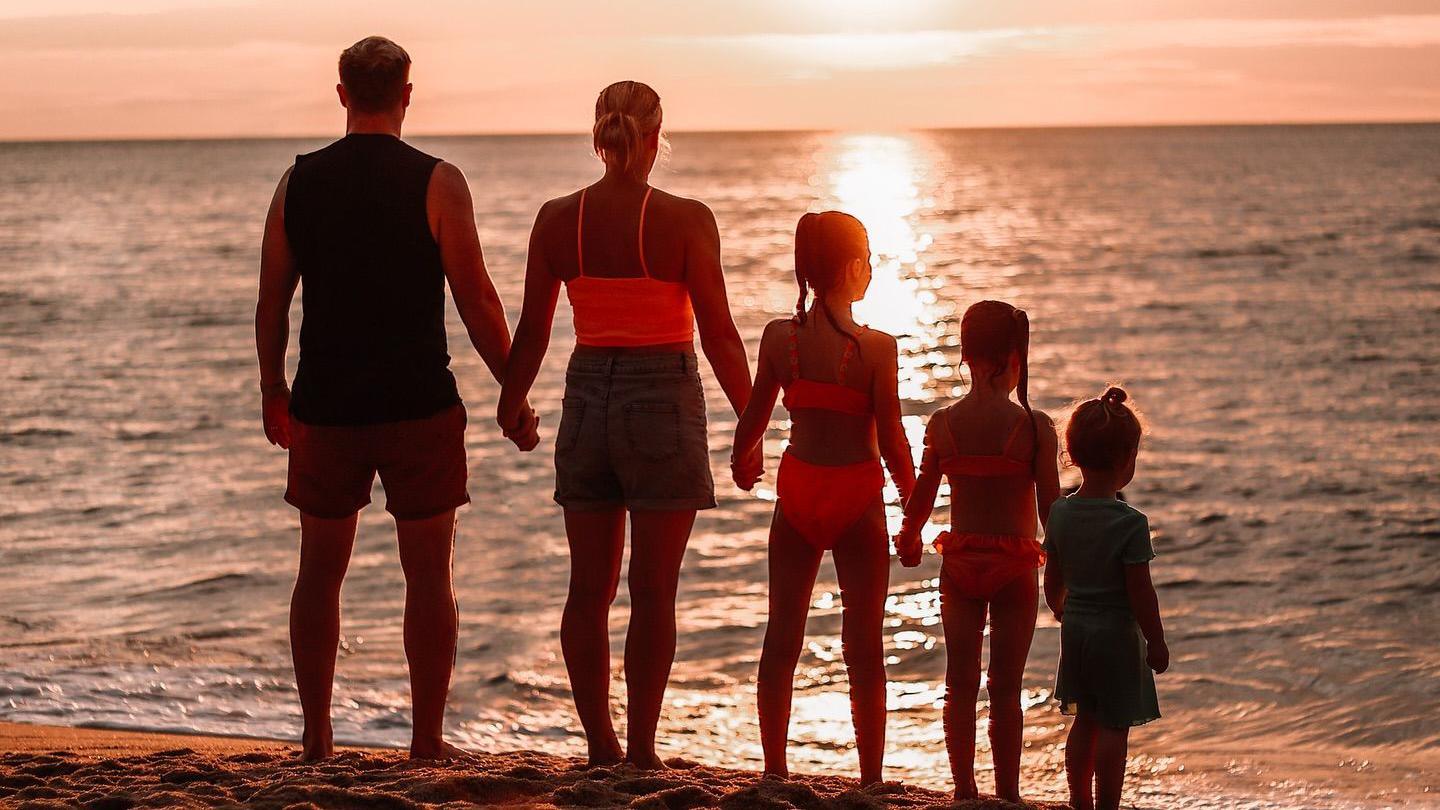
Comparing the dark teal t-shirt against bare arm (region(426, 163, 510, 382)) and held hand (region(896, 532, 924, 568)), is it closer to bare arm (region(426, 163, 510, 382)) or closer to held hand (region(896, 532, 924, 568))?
held hand (region(896, 532, 924, 568))

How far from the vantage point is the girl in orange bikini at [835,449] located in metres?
4.17

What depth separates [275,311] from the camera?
441cm

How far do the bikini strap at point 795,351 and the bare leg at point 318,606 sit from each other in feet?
4.49

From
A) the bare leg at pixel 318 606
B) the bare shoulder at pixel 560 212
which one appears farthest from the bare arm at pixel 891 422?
the bare leg at pixel 318 606

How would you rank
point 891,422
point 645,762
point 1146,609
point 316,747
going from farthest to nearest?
point 316,747 → point 645,762 → point 891,422 → point 1146,609

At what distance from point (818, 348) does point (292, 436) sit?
157 cm

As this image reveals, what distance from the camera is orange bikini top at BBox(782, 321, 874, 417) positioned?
4.16m

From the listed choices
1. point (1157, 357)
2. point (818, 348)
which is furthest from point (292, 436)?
point (1157, 357)

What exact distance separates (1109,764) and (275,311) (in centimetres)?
270

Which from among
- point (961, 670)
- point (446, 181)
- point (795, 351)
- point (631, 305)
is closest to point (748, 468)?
point (795, 351)

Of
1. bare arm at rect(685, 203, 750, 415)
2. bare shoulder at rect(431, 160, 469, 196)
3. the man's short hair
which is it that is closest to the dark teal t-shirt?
bare arm at rect(685, 203, 750, 415)

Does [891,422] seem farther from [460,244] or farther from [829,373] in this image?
[460,244]

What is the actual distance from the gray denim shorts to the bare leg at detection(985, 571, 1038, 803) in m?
0.87

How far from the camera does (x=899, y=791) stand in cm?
437
